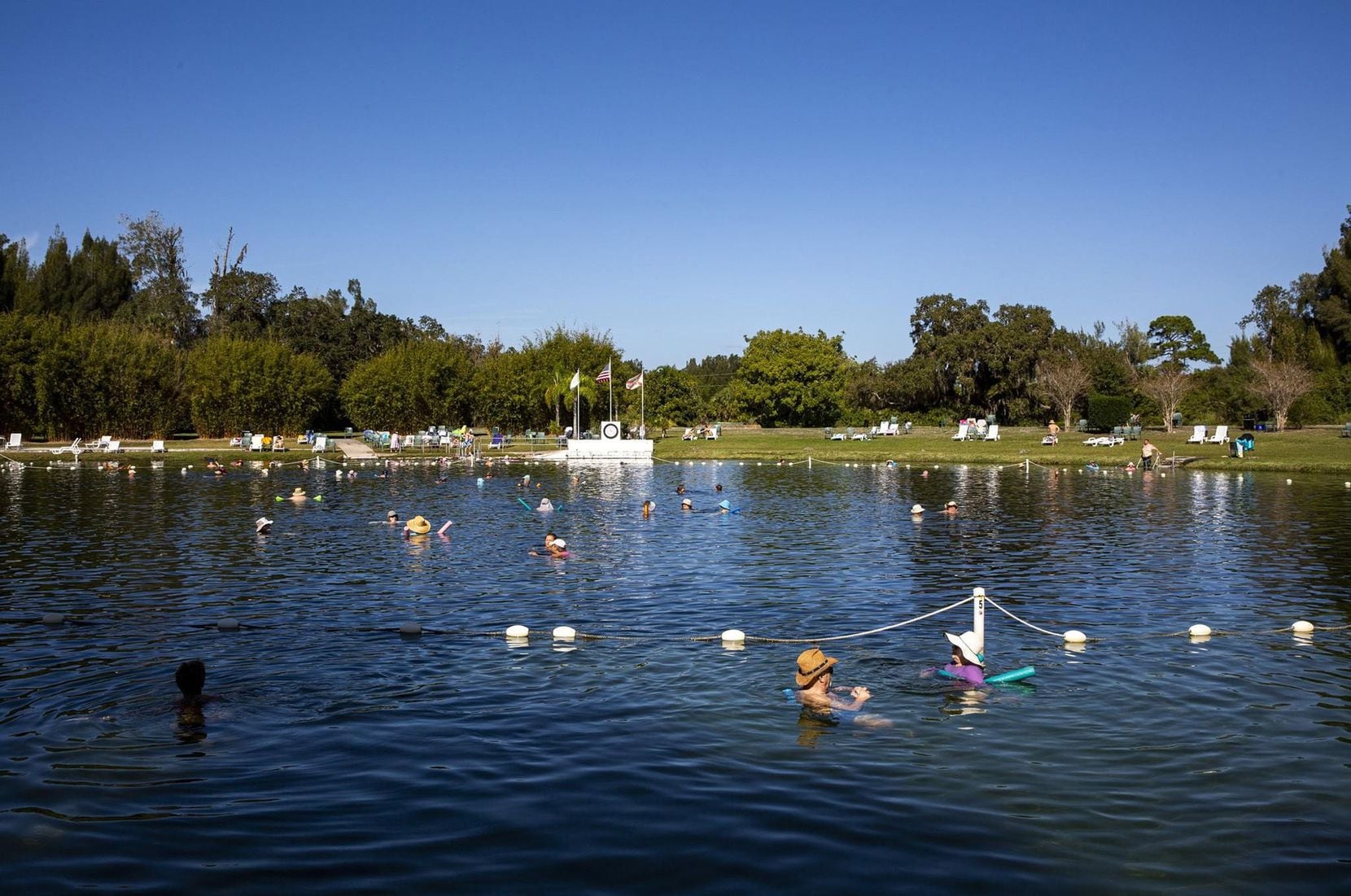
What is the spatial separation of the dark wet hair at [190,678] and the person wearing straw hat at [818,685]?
7300 millimetres

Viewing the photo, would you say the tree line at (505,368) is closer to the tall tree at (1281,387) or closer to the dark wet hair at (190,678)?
the tall tree at (1281,387)

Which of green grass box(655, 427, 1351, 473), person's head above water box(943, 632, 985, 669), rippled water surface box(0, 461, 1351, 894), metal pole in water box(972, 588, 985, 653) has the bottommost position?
rippled water surface box(0, 461, 1351, 894)

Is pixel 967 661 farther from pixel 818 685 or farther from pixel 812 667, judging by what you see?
pixel 812 667

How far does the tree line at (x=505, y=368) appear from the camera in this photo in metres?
73.6

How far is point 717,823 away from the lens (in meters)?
9.10

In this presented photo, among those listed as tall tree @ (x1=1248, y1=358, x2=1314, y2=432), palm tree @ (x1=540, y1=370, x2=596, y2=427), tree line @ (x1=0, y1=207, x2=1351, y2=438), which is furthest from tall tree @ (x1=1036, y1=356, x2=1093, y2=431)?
palm tree @ (x1=540, y1=370, x2=596, y2=427)

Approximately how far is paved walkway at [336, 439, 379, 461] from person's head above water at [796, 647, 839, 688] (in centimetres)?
5752

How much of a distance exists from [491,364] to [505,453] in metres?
21.4

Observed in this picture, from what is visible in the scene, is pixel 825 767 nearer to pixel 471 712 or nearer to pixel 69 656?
pixel 471 712

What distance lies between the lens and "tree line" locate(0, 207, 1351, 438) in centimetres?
7356

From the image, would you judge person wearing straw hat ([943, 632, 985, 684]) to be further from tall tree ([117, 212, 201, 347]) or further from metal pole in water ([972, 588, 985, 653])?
tall tree ([117, 212, 201, 347])

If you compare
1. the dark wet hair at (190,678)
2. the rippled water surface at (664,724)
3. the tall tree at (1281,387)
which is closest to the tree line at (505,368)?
the tall tree at (1281,387)

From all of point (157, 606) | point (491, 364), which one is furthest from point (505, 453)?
point (157, 606)

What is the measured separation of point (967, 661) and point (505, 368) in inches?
3091
